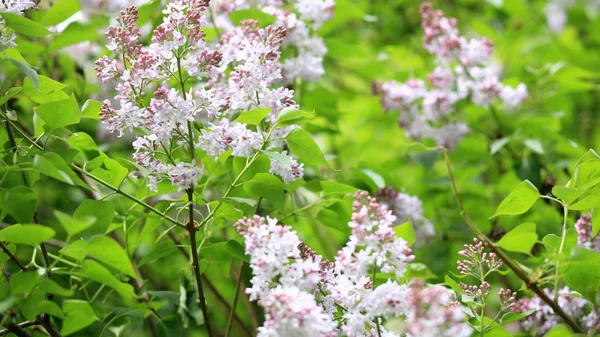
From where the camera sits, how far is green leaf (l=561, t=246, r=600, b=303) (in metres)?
1.37

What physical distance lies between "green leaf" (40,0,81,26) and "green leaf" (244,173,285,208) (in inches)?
34.9

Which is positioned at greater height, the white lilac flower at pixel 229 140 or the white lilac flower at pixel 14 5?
the white lilac flower at pixel 14 5

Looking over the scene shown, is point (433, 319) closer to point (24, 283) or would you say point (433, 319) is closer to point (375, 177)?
point (24, 283)

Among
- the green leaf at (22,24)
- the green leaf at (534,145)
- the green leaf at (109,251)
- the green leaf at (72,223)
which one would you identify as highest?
the green leaf at (22,24)

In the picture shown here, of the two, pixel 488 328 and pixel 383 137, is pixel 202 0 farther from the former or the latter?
pixel 383 137

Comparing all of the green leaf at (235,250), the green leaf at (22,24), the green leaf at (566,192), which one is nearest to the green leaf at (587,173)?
the green leaf at (566,192)

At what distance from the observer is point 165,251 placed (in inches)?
→ 69.9

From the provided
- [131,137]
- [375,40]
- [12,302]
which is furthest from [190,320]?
[375,40]

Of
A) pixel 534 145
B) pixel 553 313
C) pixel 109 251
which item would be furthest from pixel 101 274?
pixel 534 145

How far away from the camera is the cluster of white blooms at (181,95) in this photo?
1497mm

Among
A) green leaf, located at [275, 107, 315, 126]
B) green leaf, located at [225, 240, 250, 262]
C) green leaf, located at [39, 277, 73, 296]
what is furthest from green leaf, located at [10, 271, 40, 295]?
green leaf, located at [275, 107, 315, 126]

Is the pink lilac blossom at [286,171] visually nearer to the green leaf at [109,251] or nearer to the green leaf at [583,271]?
the green leaf at [109,251]

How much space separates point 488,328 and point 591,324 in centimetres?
54

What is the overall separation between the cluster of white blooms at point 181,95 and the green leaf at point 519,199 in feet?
1.56
